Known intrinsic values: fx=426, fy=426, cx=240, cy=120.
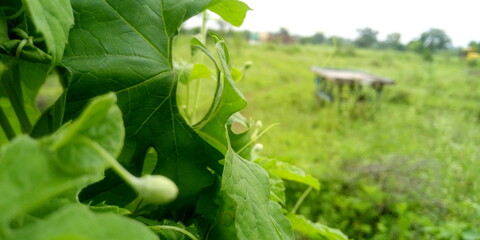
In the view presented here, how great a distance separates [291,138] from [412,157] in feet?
5.62

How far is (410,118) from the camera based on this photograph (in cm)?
Result: 552

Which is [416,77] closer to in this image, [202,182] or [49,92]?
[49,92]

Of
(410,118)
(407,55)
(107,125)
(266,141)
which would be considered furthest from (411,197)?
(407,55)

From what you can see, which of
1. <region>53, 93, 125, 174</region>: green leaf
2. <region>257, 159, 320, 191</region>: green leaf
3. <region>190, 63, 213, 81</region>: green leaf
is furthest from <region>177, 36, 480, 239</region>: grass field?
<region>53, 93, 125, 174</region>: green leaf

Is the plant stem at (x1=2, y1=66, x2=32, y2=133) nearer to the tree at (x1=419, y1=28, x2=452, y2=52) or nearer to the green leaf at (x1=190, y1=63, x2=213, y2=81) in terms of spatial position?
the green leaf at (x1=190, y1=63, x2=213, y2=81)

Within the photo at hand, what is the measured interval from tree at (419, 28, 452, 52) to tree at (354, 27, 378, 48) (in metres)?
1.40

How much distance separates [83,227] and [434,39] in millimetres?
11916

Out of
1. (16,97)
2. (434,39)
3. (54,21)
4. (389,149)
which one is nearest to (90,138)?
(54,21)

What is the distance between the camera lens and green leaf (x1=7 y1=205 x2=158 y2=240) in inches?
6.5

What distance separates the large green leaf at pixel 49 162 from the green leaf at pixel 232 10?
0.27 metres

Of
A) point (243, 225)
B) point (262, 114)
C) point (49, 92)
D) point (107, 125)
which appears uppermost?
point (107, 125)

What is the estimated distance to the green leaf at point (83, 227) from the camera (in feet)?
0.54

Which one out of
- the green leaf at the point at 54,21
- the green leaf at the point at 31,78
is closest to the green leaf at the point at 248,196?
the green leaf at the point at 54,21

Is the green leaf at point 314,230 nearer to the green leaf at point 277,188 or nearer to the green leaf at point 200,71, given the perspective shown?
the green leaf at point 277,188
